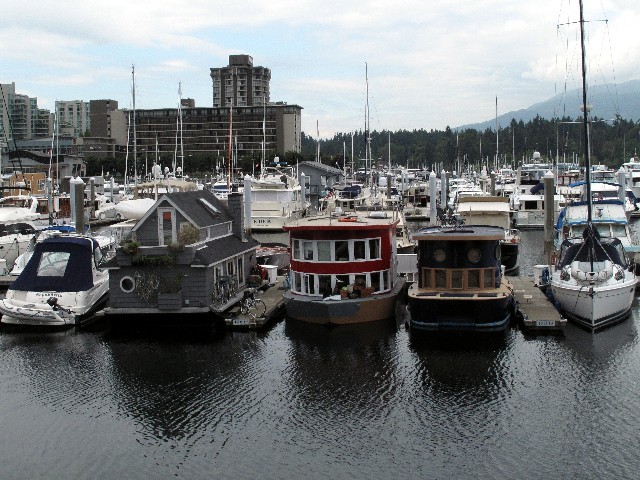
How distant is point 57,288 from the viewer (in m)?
29.6

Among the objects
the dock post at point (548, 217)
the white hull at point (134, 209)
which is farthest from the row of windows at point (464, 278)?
the white hull at point (134, 209)

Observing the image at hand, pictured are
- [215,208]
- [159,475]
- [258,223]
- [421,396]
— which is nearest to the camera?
[159,475]

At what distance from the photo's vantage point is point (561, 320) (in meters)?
27.1

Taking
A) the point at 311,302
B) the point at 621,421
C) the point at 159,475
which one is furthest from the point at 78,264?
the point at 621,421

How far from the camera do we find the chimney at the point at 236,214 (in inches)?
1344

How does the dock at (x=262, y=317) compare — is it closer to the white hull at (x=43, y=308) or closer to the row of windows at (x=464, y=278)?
the white hull at (x=43, y=308)

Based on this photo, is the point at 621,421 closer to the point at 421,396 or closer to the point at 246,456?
the point at 421,396

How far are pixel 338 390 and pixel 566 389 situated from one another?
20.2ft

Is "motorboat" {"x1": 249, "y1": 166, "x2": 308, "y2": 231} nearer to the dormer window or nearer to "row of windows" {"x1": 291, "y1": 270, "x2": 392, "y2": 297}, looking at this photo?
the dormer window

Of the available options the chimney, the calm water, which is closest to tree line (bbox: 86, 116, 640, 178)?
the chimney

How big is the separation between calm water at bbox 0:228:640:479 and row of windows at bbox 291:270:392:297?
1484 mm

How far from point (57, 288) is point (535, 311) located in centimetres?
1758

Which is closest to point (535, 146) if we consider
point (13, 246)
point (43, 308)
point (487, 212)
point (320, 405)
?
point (487, 212)

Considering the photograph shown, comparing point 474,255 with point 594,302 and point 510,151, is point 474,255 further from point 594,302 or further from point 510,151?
point 510,151
